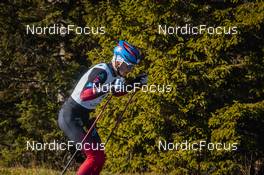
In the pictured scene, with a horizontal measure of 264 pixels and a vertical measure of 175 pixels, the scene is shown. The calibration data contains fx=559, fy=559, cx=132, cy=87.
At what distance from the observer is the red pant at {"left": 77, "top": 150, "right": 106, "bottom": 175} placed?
780 centimetres

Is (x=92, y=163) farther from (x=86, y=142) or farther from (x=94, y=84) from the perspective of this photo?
(x=94, y=84)

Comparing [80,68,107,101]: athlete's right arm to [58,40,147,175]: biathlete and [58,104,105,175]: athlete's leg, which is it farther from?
[58,104,105,175]: athlete's leg

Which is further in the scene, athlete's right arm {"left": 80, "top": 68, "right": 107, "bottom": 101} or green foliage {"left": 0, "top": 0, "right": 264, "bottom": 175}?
green foliage {"left": 0, "top": 0, "right": 264, "bottom": 175}

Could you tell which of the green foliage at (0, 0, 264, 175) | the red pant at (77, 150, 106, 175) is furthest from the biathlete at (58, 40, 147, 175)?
the green foliage at (0, 0, 264, 175)

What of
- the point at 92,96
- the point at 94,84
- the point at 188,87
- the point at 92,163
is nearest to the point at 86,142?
the point at 92,163

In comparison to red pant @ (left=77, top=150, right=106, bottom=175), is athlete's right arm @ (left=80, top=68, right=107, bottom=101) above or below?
above

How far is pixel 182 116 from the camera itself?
46.5 feet

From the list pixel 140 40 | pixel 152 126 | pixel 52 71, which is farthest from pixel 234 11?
pixel 52 71

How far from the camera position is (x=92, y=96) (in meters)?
7.91

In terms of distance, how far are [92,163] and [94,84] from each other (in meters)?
1.11

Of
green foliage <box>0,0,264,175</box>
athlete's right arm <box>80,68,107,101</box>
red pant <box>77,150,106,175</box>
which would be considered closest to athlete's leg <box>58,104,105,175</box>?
red pant <box>77,150,106,175</box>

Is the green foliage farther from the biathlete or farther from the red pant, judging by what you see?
the red pant

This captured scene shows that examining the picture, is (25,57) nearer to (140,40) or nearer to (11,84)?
(11,84)

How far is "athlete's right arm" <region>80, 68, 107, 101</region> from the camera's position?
7812 mm
